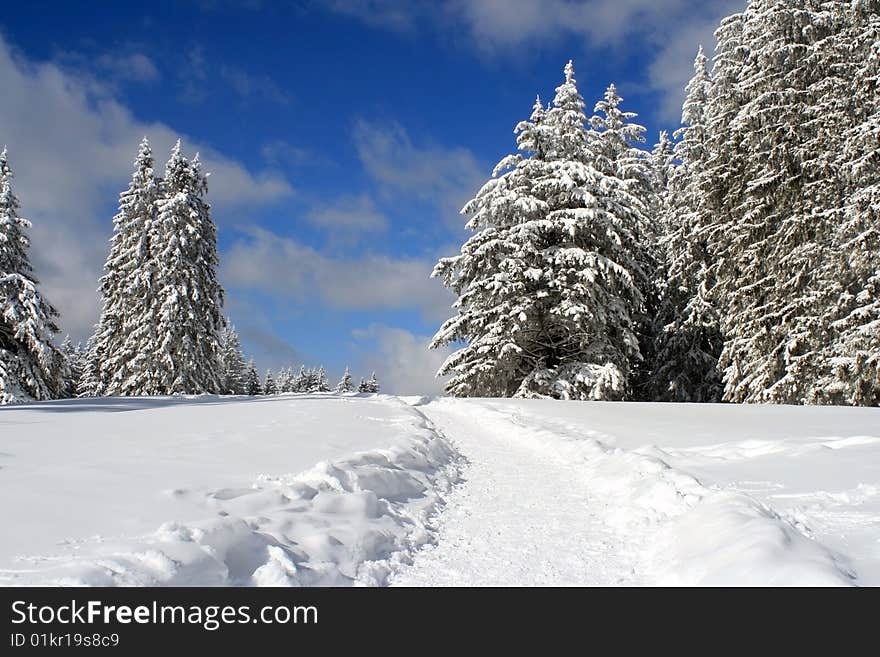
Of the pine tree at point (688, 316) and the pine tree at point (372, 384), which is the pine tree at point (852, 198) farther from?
the pine tree at point (372, 384)

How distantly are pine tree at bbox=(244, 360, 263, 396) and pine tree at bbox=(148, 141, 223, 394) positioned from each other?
34.7 meters

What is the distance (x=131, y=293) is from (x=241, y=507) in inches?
934

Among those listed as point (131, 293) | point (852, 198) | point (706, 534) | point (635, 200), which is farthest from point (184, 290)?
point (852, 198)

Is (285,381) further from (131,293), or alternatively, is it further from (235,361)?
(131,293)

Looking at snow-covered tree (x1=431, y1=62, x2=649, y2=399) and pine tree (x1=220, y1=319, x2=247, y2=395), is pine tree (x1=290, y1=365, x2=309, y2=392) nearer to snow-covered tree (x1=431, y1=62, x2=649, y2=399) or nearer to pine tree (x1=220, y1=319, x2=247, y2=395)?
pine tree (x1=220, y1=319, x2=247, y2=395)

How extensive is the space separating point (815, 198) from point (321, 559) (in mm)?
19787

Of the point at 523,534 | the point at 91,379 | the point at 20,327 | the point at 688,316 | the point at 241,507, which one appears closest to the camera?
the point at 241,507

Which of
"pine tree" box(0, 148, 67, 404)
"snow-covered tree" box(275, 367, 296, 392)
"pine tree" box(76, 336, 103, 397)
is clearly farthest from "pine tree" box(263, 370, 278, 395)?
"pine tree" box(0, 148, 67, 404)

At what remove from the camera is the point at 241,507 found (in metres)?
5.02

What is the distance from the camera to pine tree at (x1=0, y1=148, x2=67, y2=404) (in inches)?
692

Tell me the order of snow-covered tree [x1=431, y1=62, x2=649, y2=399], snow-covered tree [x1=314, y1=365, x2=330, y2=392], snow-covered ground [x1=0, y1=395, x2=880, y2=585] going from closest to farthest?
1. snow-covered ground [x1=0, y1=395, x2=880, y2=585]
2. snow-covered tree [x1=431, y1=62, x2=649, y2=399]
3. snow-covered tree [x1=314, y1=365, x2=330, y2=392]

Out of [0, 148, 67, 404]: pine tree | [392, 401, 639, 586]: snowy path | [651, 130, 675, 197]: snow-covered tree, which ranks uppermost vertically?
[651, 130, 675, 197]: snow-covered tree

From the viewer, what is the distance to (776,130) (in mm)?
18750
